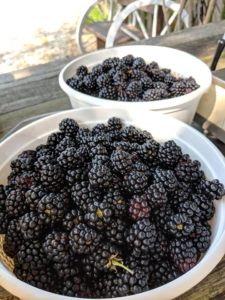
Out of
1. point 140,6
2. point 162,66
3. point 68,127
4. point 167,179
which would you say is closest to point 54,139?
point 68,127

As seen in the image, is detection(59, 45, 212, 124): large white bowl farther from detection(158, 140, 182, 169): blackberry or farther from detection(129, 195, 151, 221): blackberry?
detection(129, 195, 151, 221): blackberry

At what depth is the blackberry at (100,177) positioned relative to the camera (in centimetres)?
61

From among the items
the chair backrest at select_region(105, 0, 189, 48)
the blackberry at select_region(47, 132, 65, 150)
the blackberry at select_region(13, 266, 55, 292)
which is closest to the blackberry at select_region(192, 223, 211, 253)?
the blackberry at select_region(13, 266, 55, 292)

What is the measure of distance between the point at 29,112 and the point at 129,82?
1.11ft

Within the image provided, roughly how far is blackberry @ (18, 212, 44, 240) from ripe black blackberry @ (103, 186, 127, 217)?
0.11 m

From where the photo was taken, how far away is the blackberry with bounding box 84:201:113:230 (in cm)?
57

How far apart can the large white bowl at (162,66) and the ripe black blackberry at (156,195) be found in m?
0.28

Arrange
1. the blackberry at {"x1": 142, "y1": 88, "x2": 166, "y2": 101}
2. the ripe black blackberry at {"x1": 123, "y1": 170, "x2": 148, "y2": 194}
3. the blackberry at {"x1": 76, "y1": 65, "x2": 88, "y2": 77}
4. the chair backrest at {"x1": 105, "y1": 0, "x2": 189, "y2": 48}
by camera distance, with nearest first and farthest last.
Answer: the ripe black blackberry at {"x1": 123, "y1": 170, "x2": 148, "y2": 194}
the blackberry at {"x1": 142, "y1": 88, "x2": 166, "y2": 101}
the blackberry at {"x1": 76, "y1": 65, "x2": 88, "y2": 77}
the chair backrest at {"x1": 105, "y1": 0, "x2": 189, "y2": 48}

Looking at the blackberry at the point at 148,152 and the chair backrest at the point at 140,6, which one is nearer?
the blackberry at the point at 148,152

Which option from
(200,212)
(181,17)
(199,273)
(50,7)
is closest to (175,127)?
(200,212)

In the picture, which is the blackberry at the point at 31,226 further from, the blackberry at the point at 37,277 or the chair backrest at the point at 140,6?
the chair backrest at the point at 140,6

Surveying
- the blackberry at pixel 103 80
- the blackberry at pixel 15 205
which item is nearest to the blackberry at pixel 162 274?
the blackberry at pixel 15 205

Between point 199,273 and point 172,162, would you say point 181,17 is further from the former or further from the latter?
point 199,273

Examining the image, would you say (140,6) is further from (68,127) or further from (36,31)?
(68,127)
